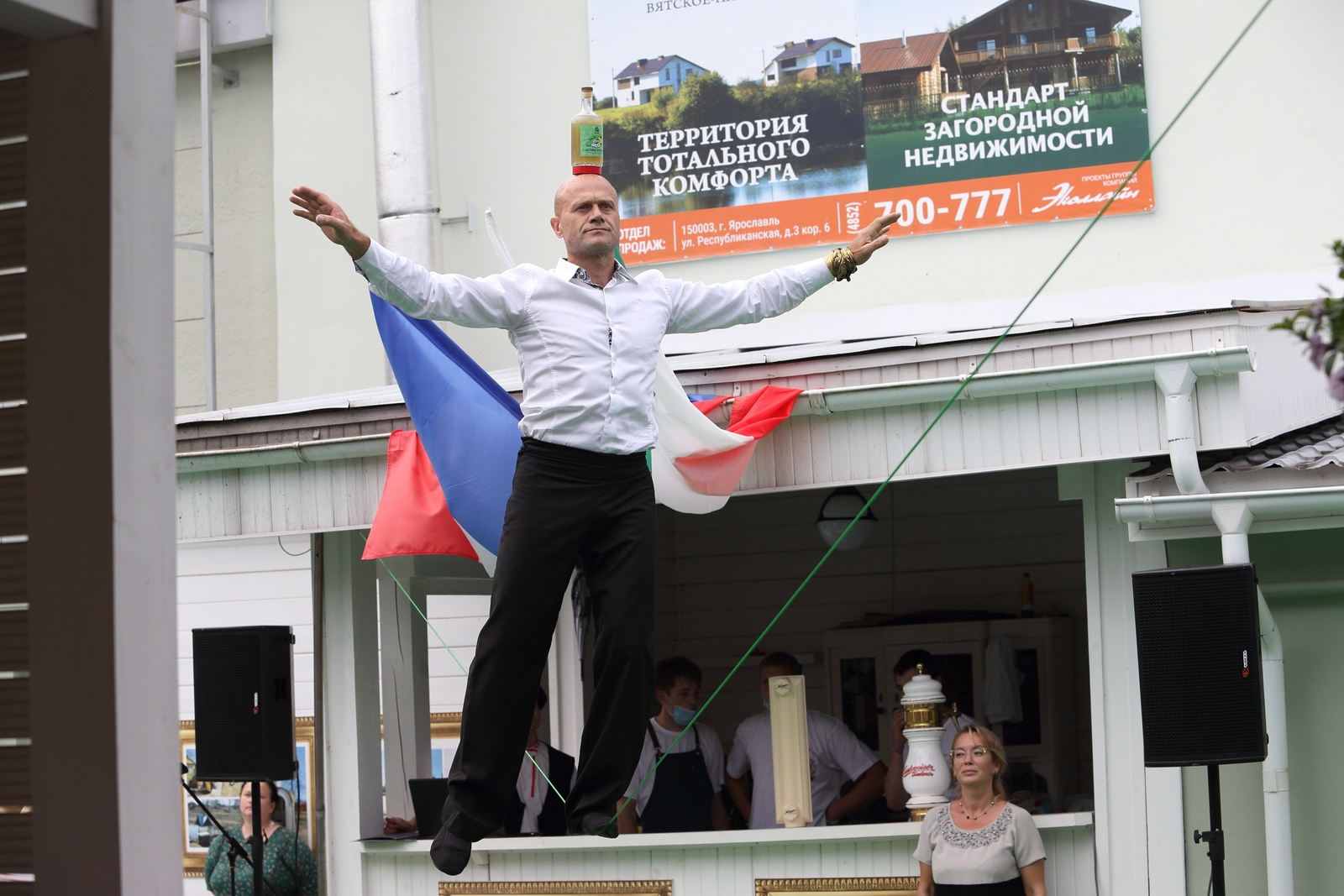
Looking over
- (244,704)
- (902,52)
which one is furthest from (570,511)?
(902,52)

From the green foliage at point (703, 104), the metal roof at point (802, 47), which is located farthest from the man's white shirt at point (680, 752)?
the metal roof at point (802, 47)

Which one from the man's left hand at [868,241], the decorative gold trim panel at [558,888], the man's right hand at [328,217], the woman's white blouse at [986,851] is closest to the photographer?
the man's right hand at [328,217]

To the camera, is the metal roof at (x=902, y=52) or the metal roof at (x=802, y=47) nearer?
the metal roof at (x=902, y=52)

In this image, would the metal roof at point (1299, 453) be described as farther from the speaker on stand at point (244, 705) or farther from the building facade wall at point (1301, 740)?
the speaker on stand at point (244, 705)

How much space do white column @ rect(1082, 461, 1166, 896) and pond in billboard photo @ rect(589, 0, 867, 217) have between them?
3.76 metres

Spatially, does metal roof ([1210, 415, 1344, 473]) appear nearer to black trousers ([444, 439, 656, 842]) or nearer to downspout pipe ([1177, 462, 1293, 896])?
downspout pipe ([1177, 462, 1293, 896])

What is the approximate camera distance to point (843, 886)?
635 cm

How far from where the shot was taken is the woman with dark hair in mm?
7402

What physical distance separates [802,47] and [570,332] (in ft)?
20.5

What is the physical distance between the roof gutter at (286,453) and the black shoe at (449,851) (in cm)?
290

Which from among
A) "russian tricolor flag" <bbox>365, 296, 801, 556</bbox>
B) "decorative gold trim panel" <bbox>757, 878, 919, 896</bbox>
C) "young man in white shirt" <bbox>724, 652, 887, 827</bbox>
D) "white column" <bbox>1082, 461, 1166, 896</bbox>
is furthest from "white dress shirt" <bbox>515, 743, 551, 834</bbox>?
"white column" <bbox>1082, 461, 1166, 896</bbox>

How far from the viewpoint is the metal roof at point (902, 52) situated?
30.7 ft

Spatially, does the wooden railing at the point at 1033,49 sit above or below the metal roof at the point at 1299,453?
above

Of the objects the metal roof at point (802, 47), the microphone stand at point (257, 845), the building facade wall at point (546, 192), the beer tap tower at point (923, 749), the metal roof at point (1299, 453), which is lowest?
Result: the microphone stand at point (257, 845)
